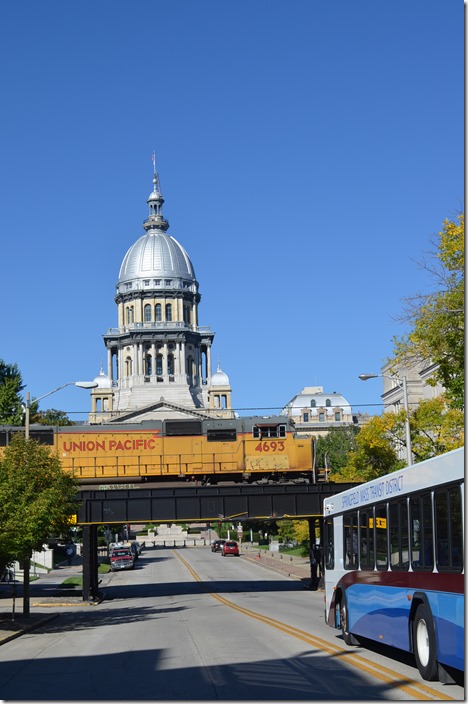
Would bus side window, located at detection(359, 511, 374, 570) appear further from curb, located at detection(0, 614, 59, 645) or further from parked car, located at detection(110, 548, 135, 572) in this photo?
parked car, located at detection(110, 548, 135, 572)

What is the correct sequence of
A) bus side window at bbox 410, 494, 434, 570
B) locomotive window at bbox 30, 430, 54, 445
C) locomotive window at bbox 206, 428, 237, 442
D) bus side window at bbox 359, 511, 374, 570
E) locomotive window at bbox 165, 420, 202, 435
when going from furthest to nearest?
locomotive window at bbox 165, 420, 202, 435, locomotive window at bbox 206, 428, 237, 442, locomotive window at bbox 30, 430, 54, 445, bus side window at bbox 359, 511, 374, 570, bus side window at bbox 410, 494, 434, 570

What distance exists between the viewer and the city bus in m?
13.5

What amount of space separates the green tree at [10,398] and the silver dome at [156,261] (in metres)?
74.8

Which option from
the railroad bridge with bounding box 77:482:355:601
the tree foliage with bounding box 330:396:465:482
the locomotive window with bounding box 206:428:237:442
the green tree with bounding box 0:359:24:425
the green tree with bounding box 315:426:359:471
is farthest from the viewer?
the green tree with bounding box 315:426:359:471

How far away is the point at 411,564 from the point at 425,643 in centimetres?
128

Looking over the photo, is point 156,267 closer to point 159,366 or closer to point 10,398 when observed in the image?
point 159,366

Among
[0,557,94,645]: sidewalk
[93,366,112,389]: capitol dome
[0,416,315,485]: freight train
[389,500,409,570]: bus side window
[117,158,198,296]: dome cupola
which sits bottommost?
[0,557,94,645]: sidewalk

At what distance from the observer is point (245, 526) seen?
465 ft

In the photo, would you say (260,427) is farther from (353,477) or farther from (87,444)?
(353,477)

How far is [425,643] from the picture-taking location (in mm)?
14852

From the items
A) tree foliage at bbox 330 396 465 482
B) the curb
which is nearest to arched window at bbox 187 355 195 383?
tree foliage at bbox 330 396 465 482

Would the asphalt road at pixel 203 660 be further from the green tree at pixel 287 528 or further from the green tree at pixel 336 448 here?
the green tree at pixel 336 448

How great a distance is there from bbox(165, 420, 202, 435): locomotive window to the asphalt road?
13010 millimetres

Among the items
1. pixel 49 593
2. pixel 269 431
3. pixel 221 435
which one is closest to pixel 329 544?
pixel 221 435
